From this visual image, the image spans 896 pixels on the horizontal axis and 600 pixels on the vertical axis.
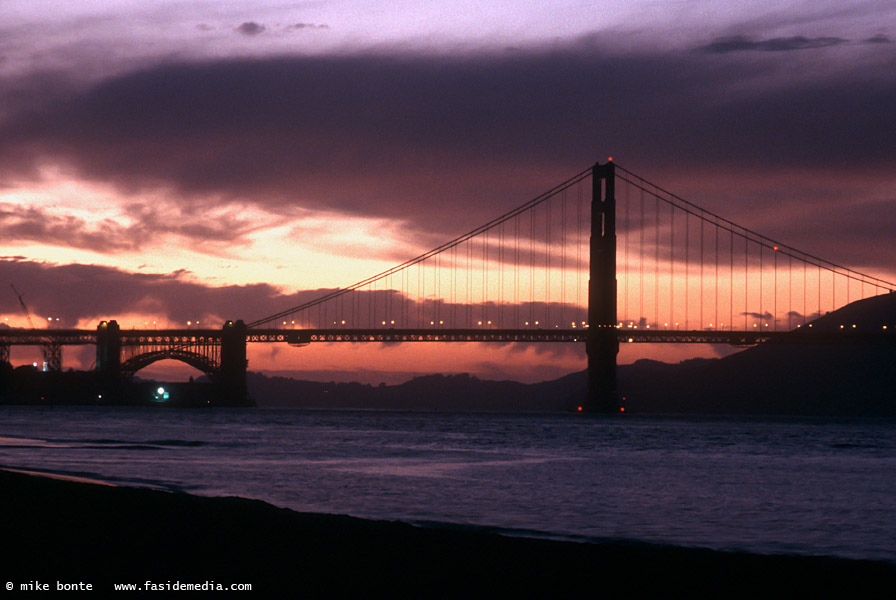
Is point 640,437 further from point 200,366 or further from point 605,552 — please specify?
point 200,366

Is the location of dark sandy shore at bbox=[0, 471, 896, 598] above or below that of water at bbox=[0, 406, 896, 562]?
above

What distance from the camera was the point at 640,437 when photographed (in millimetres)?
84000

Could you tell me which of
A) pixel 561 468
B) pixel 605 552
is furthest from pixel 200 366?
pixel 605 552

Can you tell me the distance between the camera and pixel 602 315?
117 meters

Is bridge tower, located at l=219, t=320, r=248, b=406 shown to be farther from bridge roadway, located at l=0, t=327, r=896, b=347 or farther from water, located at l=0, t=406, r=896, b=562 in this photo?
water, located at l=0, t=406, r=896, b=562

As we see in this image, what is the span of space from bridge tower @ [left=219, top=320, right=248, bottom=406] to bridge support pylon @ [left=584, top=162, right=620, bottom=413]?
1847 inches

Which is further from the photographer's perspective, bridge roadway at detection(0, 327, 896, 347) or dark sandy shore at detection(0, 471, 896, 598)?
bridge roadway at detection(0, 327, 896, 347)

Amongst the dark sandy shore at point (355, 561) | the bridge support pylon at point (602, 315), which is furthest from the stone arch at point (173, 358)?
the dark sandy shore at point (355, 561)

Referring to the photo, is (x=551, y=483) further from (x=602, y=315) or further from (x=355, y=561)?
(x=602, y=315)

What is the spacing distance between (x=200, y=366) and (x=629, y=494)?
432ft

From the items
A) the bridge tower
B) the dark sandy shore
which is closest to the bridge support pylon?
the bridge tower

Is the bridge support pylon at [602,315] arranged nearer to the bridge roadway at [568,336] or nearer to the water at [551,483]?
the bridge roadway at [568,336]

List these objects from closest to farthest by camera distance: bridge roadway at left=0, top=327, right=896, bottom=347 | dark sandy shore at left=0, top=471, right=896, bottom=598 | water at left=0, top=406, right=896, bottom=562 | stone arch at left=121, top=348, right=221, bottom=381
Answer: dark sandy shore at left=0, top=471, right=896, bottom=598 → water at left=0, top=406, right=896, bottom=562 → bridge roadway at left=0, top=327, right=896, bottom=347 → stone arch at left=121, top=348, right=221, bottom=381

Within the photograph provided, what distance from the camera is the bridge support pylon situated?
116688mm
